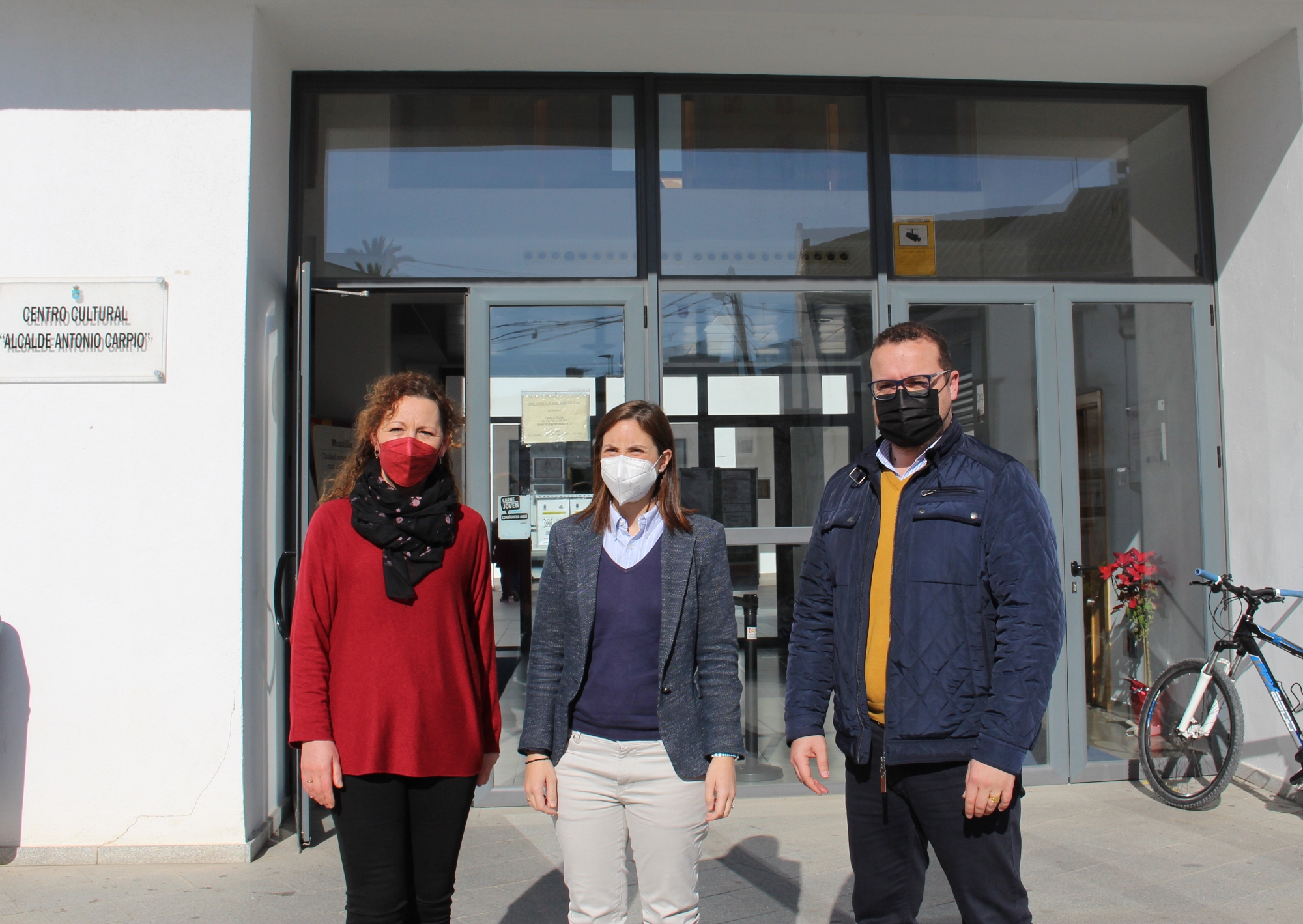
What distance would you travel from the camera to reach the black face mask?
2.22m

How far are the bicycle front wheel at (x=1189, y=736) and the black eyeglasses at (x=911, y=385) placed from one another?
334cm

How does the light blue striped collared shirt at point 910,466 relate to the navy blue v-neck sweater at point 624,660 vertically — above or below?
above

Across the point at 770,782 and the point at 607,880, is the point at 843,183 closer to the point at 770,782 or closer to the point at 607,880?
the point at 770,782

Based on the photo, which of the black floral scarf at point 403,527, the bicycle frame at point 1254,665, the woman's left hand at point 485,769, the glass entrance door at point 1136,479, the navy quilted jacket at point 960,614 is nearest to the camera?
the navy quilted jacket at point 960,614

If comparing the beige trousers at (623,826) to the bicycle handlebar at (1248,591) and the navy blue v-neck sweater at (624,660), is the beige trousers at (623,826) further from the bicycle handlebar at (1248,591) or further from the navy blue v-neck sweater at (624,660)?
the bicycle handlebar at (1248,591)

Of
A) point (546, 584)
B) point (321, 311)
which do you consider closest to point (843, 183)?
point (321, 311)

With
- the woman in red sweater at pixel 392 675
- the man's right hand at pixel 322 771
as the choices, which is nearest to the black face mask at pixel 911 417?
the woman in red sweater at pixel 392 675

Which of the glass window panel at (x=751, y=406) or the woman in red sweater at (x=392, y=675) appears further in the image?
the glass window panel at (x=751, y=406)

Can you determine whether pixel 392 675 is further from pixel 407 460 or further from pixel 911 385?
pixel 911 385

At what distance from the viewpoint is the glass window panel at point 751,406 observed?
4855 mm

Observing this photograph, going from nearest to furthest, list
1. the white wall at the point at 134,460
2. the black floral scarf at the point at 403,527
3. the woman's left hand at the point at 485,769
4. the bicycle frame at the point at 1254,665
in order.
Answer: the black floral scarf at the point at 403,527 < the woman's left hand at the point at 485,769 < the white wall at the point at 134,460 < the bicycle frame at the point at 1254,665

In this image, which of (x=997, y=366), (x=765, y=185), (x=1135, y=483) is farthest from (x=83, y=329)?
(x=1135, y=483)

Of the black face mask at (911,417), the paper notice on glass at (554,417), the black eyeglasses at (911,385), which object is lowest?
the black face mask at (911,417)

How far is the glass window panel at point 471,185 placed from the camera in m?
4.81
